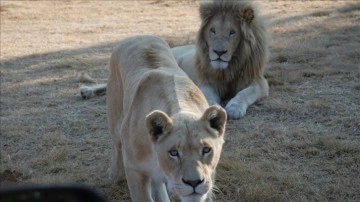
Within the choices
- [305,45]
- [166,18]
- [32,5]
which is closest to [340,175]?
[305,45]

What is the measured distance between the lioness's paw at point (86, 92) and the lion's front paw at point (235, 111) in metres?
1.78

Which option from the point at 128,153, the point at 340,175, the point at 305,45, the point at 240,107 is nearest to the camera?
the point at 128,153

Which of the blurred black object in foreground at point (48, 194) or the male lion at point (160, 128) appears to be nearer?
the blurred black object in foreground at point (48, 194)

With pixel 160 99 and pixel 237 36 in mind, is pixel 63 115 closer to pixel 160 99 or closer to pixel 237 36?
pixel 237 36

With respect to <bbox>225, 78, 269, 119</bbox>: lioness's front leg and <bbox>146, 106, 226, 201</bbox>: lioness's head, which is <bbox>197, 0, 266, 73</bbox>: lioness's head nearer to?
<bbox>225, 78, 269, 119</bbox>: lioness's front leg

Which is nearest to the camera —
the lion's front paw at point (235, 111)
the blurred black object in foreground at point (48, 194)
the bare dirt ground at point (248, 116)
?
the blurred black object in foreground at point (48, 194)

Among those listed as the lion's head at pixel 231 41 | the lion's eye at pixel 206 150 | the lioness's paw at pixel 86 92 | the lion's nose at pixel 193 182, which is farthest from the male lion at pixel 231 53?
the lion's nose at pixel 193 182

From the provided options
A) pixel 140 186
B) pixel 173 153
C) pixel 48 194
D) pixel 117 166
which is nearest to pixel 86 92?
pixel 117 166

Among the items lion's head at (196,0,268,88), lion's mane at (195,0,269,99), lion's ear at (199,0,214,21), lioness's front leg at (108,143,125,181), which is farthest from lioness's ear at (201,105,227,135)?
lion's ear at (199,0,214,21)

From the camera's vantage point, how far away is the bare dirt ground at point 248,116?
4.27m

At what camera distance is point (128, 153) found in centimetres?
341

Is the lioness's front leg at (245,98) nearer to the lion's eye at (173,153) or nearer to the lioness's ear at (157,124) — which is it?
the lioness's ear at (157,124)

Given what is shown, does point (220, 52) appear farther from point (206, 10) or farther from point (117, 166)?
point (117, 166)

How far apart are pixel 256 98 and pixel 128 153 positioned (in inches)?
122
